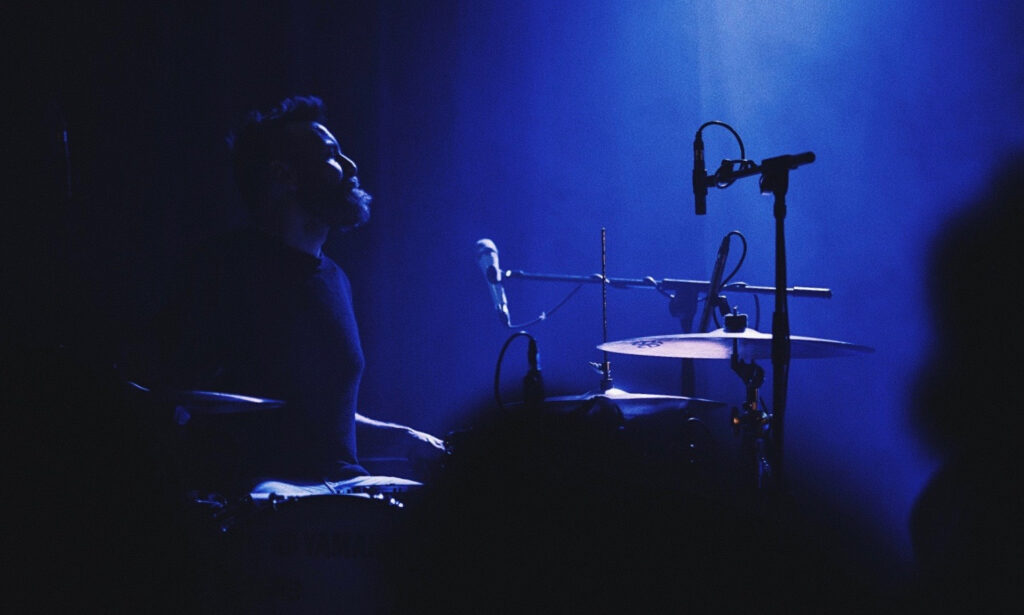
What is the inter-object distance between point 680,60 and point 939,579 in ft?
10.8

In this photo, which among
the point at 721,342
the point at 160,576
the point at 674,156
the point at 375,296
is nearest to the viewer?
the point at 160,576

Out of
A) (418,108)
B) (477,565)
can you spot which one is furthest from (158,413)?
(418,108)

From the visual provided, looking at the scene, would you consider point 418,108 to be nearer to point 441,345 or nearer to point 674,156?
point 441,345

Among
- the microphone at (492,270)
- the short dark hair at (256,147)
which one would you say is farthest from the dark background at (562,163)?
the microphone at (492,270)

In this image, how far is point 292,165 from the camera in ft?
9.36

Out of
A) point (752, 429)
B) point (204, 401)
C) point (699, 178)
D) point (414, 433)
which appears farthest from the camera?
point (414, 433)

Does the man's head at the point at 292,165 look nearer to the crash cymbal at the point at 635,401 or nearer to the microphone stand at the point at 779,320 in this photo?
the crash cymbal at the point at 635,401

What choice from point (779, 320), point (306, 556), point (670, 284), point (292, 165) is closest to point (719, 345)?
point (779, 320)

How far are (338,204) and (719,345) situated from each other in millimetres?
1574

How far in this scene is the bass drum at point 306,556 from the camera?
1.77m

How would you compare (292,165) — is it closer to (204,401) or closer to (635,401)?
(204,401)

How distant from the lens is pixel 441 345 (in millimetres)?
3457

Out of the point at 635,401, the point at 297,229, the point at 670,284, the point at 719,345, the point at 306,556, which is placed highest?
the point at 297,229

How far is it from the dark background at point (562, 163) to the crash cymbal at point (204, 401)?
0.99 meters
